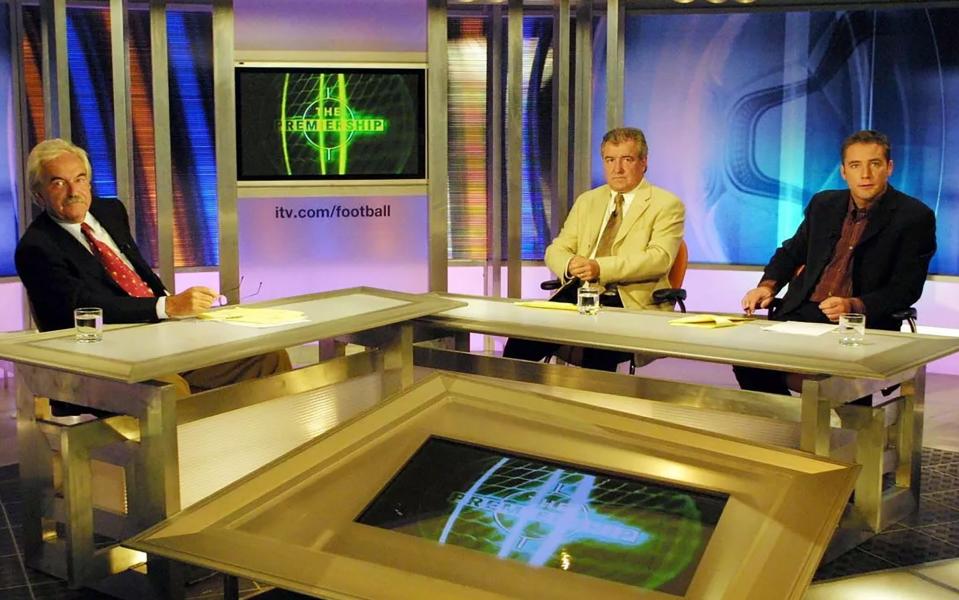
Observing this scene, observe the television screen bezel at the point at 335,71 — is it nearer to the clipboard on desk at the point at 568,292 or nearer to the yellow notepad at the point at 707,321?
the clipboard on desk at the point at 568,292

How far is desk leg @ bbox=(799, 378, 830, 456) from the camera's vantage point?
2842 mm

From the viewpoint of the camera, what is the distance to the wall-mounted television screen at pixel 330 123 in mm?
5387

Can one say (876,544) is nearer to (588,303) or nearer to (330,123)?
(588,303)

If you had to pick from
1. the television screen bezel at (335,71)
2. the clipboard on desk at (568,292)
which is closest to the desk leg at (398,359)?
the clipboard on desk at (568,292)

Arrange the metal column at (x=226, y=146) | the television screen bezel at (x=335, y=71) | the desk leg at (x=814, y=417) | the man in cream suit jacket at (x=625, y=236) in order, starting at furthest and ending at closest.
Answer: the television screen bezel at (x=335, y=71), the metal column at (x=226, y=146), the man in cream suit jacket at (x=625, y=236), the desk leg at (x=814, y=417)

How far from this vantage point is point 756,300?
4.11m

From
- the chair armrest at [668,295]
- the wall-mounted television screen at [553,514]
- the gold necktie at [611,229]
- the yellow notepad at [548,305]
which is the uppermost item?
the gold necktie at [611,229]

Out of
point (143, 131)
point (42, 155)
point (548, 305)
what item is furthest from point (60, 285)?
point (143, 131)

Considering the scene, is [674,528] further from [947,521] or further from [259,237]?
[259,237]

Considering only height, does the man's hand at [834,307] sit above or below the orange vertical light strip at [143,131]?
below

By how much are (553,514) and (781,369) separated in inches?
66.1

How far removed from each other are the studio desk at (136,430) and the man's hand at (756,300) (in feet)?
4.40

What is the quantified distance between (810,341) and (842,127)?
12.6ft

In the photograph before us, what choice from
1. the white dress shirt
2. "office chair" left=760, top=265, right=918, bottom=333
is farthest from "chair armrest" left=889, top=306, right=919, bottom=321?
the white dress shirt
